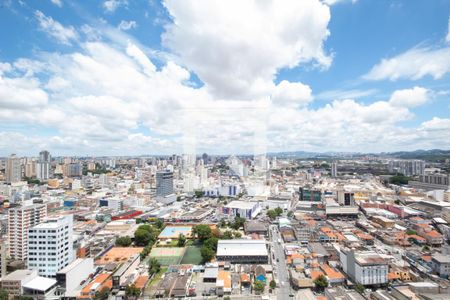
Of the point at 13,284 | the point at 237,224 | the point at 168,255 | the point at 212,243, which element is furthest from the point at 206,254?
the point at 13,284

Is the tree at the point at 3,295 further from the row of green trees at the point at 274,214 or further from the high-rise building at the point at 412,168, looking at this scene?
the high-rise building at the point at 412,168

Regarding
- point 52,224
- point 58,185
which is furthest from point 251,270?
point 58,185

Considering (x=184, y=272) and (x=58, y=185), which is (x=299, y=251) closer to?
(x=184, y=272)

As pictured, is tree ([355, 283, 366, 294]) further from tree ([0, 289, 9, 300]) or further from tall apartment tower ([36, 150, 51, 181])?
tall apartment tower ([36, 150, 51, 181])

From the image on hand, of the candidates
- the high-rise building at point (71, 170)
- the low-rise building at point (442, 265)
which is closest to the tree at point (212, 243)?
the low-rise building at point (442, 265)

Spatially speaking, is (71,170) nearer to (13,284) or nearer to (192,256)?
(192,256)

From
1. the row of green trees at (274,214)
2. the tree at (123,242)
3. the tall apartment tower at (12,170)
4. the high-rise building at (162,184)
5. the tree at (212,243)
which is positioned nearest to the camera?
the tree at (212,243)
